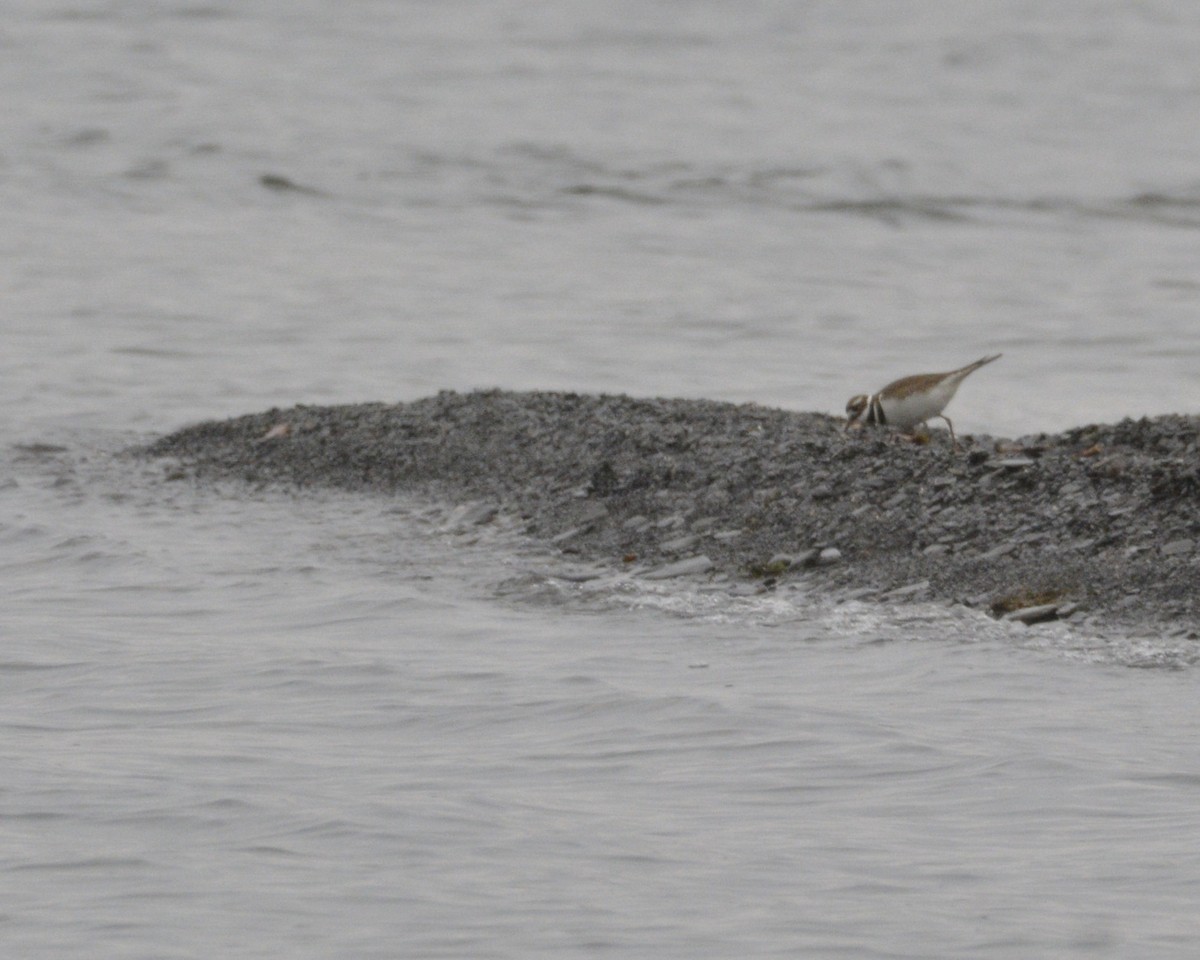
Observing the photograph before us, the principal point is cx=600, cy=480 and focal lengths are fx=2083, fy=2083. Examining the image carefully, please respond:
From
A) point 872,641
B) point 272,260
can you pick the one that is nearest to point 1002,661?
point 872,641

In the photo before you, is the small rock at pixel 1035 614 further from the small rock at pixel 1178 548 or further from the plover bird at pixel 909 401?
the plover bird at pixel 909 401

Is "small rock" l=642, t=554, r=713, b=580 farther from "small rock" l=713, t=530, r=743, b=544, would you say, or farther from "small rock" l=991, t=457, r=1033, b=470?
"small rock" l=991, t=457, r=1033, b=470

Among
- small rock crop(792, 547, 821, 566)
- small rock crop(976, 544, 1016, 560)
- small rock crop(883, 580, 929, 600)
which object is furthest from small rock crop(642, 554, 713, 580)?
small rock crop(976, 544, 1016, 560)

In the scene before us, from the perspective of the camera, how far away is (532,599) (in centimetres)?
836

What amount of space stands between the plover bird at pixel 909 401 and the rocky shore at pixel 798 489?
177 mm

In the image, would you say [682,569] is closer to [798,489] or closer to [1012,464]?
[798,489]

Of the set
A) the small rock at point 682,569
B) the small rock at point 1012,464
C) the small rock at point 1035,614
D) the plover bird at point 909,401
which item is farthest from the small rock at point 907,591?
the plover bird at point 909,401

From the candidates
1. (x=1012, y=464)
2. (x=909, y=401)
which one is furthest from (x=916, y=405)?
(x=1012, y=464)

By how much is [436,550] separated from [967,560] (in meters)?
2.44

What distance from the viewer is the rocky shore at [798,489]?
7.98m

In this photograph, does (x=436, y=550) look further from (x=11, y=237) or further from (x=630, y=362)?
(x=11, y=237)

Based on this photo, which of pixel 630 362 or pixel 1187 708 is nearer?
pixel 1187 708

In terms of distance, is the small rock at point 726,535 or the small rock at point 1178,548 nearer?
the small rock at point 1178,548

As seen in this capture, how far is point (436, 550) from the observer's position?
30.4ft
